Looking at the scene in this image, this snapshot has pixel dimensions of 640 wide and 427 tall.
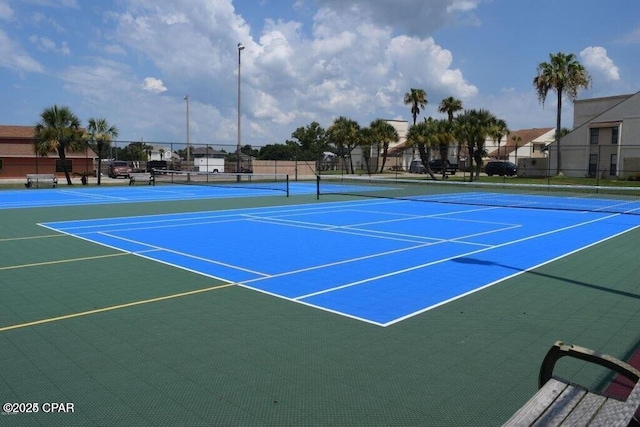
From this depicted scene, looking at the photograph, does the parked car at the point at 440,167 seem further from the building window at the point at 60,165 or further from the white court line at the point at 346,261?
the white court line at the point at 346,261

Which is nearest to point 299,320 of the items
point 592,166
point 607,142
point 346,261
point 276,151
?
point 346,261

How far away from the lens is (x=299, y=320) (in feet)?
22.6

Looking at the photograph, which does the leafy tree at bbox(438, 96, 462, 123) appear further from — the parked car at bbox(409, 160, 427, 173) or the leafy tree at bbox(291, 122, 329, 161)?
the leafy tree at bbox(291, 122, 329, 161)

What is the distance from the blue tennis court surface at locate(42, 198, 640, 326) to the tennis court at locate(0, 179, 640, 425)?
7 cm

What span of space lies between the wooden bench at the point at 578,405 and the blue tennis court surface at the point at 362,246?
133 inches

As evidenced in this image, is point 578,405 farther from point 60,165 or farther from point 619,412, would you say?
point 60,165

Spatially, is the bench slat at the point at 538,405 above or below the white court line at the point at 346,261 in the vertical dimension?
above

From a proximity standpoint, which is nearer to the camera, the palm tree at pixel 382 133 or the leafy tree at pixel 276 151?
the palm tree at pixel 382 133

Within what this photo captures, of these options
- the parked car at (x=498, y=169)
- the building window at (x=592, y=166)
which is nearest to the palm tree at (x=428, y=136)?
the parked car at (x=498, y=169)

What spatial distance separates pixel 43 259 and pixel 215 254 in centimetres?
337

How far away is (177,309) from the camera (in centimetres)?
733

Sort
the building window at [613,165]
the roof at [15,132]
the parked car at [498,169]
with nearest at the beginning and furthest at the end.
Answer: the building window at [613,165] < the roof at [15,132] < the parked car at [498,169]

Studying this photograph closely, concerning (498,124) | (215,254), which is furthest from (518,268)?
(498,124)

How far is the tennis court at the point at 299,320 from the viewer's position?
4.60 metres
